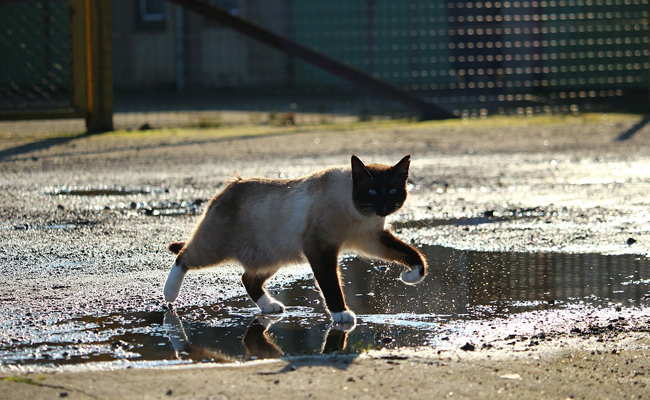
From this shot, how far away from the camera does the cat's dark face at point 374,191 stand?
13.7 ft

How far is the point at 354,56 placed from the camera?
23.1m

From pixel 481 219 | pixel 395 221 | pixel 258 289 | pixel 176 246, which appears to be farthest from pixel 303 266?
pixel 481 219

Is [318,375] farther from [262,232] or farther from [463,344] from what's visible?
[262,232]

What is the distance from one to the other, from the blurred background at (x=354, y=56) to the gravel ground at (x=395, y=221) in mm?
4739

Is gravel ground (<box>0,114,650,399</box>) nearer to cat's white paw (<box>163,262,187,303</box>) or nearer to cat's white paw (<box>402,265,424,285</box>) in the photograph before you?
cat's white paw (<box>163,262,187,303</box>)

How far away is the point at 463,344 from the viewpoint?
3.71 metres

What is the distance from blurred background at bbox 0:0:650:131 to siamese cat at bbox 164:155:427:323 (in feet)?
38.8

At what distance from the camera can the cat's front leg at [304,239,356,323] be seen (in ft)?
13.5

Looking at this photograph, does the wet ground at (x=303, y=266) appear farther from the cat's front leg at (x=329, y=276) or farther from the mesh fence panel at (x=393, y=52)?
the mesh fence panel at (x=393, y=52)

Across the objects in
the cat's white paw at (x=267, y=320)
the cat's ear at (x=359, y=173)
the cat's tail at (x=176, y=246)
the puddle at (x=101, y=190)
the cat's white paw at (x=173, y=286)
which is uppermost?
the cat's ear at (x=359, y=173)

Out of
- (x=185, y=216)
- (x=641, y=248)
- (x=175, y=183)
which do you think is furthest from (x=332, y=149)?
(x=641, y=248)

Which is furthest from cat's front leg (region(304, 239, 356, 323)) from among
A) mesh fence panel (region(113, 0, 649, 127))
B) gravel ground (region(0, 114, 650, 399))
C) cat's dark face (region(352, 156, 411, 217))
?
mesh fence panel (region(113, 0, 649, 127))

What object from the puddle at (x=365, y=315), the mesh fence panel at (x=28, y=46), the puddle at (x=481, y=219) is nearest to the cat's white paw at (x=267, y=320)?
the puddle at (x=365, y=315)

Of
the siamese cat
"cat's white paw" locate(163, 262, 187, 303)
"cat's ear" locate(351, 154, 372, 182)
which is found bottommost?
"cat's white paw" locate(163, 262, 187, 303)
